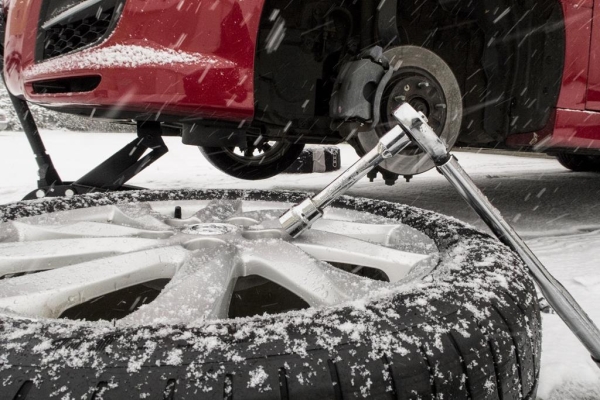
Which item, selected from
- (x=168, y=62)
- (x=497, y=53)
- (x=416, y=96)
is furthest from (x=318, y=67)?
(x=497, y=53)

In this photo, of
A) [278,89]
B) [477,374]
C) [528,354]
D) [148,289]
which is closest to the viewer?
[477,374]

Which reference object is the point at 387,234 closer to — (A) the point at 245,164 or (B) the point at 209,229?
(B) the point at 209,229

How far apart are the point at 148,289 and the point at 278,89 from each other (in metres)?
0.94

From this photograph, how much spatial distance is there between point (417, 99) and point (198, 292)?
151 centimetres

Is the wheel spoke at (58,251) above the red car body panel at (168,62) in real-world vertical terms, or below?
below

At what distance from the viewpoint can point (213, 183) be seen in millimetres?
3814

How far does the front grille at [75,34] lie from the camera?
1550mm

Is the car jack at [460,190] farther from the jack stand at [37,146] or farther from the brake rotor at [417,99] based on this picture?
the jack stand at [37,146]

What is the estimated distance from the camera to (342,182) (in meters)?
1.05

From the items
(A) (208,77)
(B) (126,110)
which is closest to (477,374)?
(A) (208,77)

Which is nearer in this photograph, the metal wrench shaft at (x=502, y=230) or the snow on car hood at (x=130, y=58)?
the metal wrench shaft at (x=502, y=230)

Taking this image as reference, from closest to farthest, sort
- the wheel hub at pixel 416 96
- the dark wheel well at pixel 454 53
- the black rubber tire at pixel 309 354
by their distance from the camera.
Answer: the black rubber tire at pixel 309 354 → the dark wheel well at pixel 454 53 → the wheel hub at pixel 416 96

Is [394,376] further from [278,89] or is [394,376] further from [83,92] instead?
[278,89]

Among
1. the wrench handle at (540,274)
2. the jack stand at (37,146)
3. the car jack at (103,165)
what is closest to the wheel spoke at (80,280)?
the wrench handle at (540,274)
